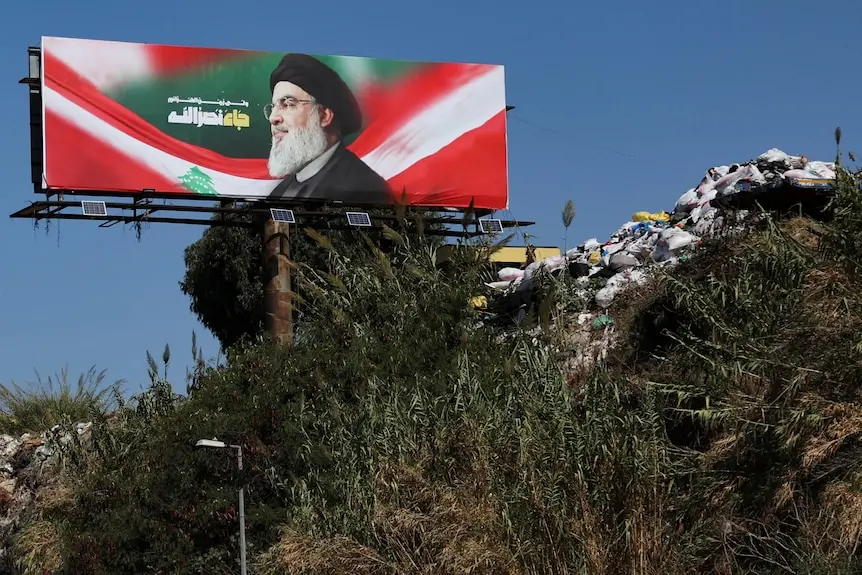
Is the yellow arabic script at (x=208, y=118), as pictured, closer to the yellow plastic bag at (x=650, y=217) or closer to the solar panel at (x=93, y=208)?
the solar panel at (x=93, y=208)

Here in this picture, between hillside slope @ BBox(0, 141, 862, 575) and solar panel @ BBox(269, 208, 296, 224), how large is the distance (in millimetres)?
Answer: 5300

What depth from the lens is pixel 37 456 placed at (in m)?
23.7

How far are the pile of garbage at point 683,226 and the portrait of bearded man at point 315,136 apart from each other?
3847mm

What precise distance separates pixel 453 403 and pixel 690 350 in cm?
305

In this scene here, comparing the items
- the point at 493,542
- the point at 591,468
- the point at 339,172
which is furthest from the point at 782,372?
the point at 339,172

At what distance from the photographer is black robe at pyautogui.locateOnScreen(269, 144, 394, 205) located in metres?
26.1

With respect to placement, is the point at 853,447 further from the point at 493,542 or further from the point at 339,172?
the point at 339,172

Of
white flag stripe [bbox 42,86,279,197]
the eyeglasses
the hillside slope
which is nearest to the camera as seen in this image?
the hillside slope

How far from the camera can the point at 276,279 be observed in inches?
1005

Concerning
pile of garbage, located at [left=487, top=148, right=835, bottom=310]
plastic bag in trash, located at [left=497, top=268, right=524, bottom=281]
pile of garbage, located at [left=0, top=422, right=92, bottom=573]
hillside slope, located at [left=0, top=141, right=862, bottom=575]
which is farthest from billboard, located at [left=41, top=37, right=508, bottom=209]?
hillside slope, located at [left=0, top=141, right=862, bottom=575]

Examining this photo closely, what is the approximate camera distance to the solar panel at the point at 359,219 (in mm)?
26078

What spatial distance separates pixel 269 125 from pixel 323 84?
5.61ft

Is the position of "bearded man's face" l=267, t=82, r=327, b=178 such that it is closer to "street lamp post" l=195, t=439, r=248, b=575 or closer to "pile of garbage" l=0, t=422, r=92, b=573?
"pile of garbage" l=0, t=422, r=92, b=573

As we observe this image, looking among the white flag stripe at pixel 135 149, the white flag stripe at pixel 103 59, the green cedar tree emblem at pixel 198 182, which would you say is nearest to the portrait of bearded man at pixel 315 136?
the white flag stripe at pixel 135 149
